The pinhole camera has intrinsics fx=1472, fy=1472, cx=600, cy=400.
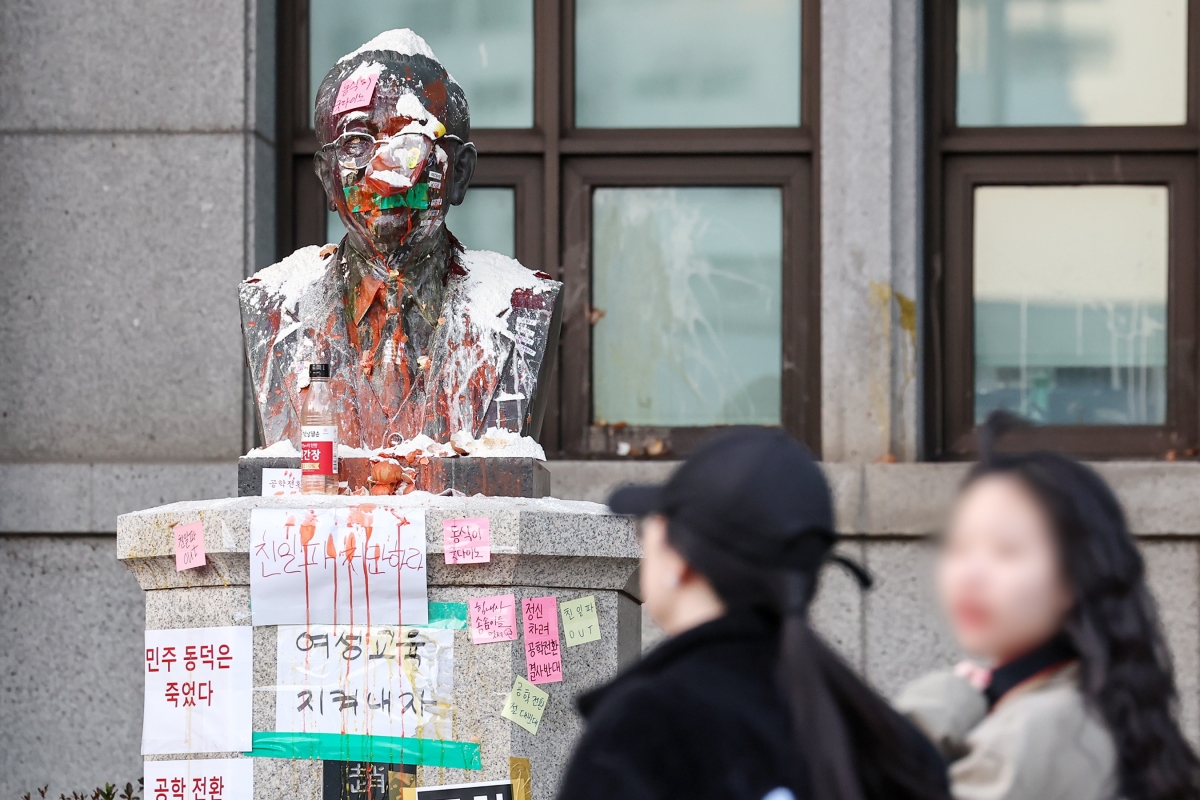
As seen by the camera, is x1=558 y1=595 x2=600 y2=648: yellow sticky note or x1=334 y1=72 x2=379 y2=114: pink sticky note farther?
x1=334 y1=72 x2=379 y2=114: pink sticky note

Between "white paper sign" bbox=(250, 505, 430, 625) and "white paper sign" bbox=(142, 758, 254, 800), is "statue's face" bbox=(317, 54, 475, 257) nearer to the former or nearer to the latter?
"white paper sign" bbox=(250, 505, 430, 625)

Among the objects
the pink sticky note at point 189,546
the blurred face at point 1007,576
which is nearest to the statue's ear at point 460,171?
the pink sticky note at point 189,546

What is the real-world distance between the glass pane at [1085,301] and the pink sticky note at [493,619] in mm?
3104

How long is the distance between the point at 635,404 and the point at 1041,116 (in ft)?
6.66

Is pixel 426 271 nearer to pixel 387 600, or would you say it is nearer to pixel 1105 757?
pixel 387 600

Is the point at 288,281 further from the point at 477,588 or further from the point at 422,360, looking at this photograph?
the point at 477,588

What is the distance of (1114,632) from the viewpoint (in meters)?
1.75

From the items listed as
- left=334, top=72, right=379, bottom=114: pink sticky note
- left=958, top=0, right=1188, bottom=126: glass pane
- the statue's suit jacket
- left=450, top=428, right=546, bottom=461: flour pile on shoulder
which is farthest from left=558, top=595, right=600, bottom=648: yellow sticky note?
left=958, top=0, right=1188, bottom=126: glass pane

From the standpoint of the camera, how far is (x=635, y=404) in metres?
6.04

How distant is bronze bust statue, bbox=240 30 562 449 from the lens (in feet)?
12.5

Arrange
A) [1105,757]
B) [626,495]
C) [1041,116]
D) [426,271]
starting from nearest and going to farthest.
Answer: [1105,757] < [626,495] < [426,271] < [1041,116]

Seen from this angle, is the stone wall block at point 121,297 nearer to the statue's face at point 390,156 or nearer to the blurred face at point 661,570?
the statue's face at point 390,156

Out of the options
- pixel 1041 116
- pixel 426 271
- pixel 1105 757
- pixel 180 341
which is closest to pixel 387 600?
pixel 426 271

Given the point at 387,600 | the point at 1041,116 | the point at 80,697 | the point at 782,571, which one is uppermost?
the point at 1041,116
